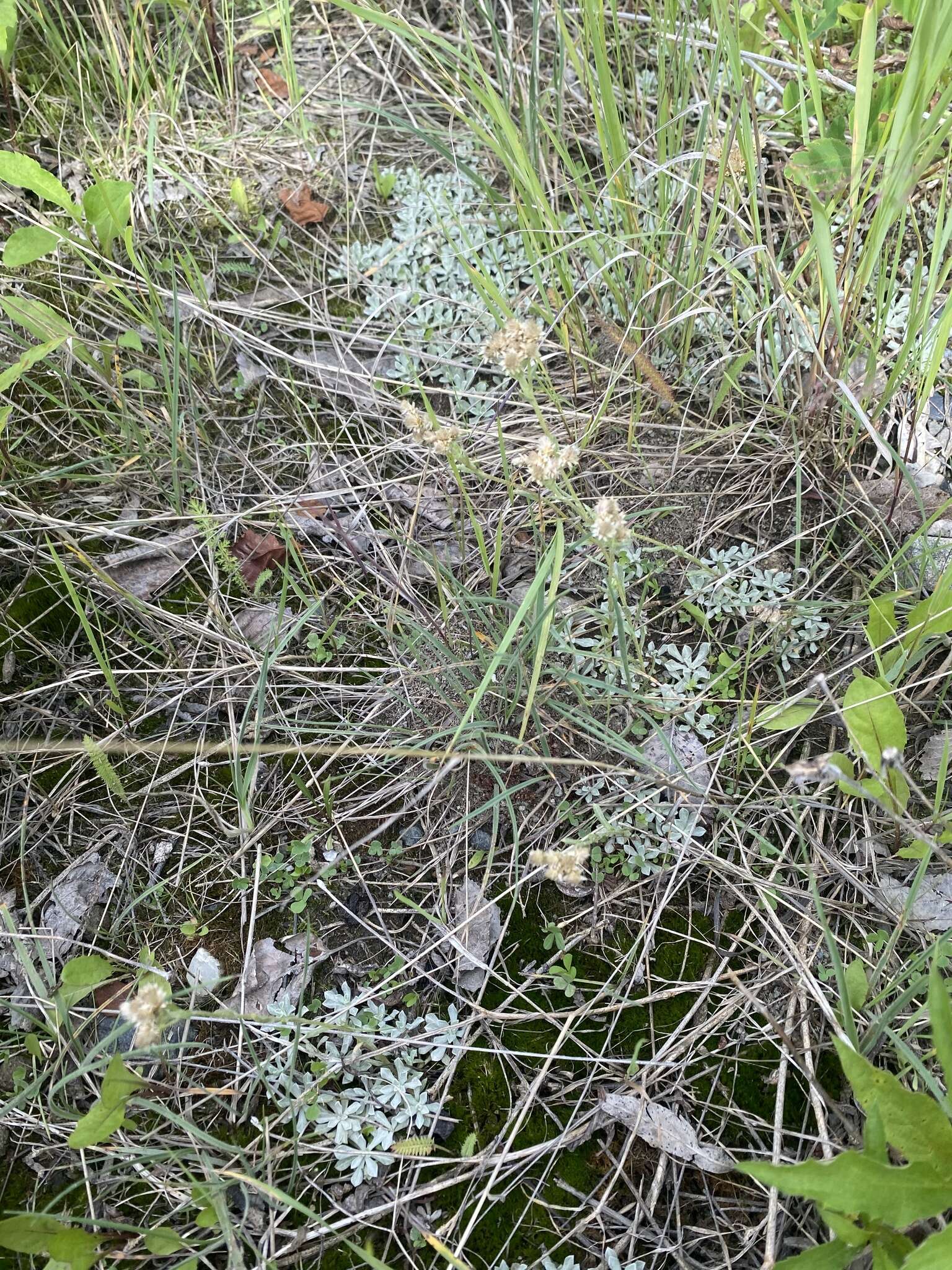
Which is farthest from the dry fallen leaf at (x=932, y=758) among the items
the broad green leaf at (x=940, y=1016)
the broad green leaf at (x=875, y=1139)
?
the broad green leaf at (x=875, y=1139)

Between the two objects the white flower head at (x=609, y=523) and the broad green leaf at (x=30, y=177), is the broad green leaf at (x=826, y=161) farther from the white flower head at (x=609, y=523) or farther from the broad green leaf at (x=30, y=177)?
the broad green leaf at (x=30, y=177)

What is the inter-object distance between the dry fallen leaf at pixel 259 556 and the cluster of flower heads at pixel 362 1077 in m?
1.03

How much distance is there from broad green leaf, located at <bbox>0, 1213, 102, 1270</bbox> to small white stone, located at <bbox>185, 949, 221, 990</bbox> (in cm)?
42

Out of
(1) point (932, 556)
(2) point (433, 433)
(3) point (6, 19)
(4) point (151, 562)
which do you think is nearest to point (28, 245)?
(3) point (6, 19)

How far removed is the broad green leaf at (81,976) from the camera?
157cm

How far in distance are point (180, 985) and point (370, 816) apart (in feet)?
1.66

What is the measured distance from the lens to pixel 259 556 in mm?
2100

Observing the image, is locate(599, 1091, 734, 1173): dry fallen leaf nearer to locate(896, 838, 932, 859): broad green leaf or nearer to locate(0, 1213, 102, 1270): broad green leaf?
locate(896, 838, 932, 859): broad green leaf

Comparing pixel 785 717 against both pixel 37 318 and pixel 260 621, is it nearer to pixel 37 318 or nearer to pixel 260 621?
pixel 260 621

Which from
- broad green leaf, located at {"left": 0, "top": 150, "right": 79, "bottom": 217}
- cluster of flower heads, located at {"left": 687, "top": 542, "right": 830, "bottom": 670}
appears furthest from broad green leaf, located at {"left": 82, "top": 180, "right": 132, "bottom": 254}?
cluster of flower heads, located at {"left": 687, "top": 542, "right": 830, "bottom": 670}

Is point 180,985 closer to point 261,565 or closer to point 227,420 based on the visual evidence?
point 261,565

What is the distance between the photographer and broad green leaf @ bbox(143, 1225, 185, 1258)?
139cm

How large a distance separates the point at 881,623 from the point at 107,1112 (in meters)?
1.71

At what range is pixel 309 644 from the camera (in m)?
1.96
